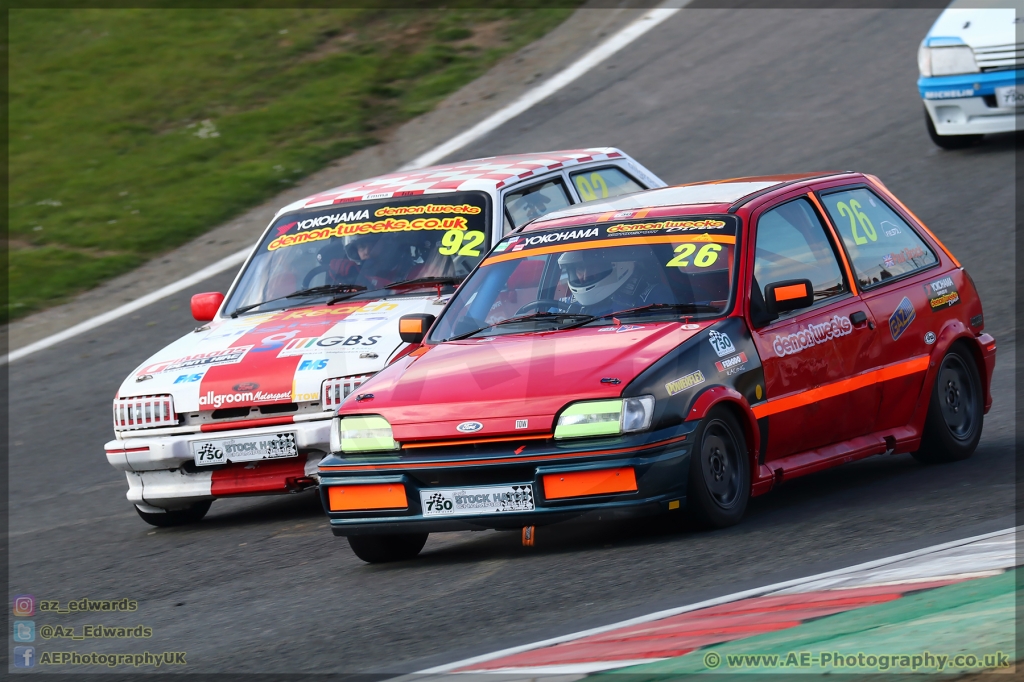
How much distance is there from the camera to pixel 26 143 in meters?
20.3

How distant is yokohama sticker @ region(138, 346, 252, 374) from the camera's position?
836 centimetres

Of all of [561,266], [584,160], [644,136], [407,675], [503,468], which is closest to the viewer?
[407,675]

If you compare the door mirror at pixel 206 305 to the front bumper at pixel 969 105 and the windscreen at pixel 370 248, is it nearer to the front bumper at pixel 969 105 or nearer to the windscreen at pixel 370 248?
the windscreen at pixel 370 248

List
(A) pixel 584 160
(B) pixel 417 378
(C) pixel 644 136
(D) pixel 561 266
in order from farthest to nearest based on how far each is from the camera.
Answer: (C) pixel 644 136, (A) pixel 584 160, (D) pixel 561 266, (B) pixel 417 378

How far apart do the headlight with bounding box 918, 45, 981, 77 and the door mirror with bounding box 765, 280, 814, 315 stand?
8.68m

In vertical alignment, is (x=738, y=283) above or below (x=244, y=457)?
above

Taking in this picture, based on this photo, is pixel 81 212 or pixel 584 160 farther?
pixel 81 212

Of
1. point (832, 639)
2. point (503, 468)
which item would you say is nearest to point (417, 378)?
point (503, 468)

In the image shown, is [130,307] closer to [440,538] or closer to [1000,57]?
[440,538]

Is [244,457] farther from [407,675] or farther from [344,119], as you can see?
[344,119]

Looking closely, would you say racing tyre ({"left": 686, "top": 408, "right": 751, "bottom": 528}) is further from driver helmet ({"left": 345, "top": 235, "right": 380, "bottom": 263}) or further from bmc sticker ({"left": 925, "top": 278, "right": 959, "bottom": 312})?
driver helmet ({"left": 345, "top": 235, "right": 380, "bottom": 263})

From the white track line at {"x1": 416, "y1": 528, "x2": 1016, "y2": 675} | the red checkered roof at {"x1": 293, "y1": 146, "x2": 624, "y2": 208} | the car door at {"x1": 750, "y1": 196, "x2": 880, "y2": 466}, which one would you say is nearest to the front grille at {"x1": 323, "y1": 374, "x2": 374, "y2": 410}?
the red checkered roof at {"x1": 293, "y1": 146, "x2": 624, "y2": 208}

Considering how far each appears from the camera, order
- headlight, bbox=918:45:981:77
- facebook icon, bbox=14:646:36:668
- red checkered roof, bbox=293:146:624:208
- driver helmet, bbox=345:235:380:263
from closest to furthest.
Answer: facebook icon, bbox=14:646:36:668, driver helmet, bbox=345:235:380:263, red checkered roof, bbox=293:146:624:208, headlight, bbox=918:45:981:77

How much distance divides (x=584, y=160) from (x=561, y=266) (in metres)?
3.14
